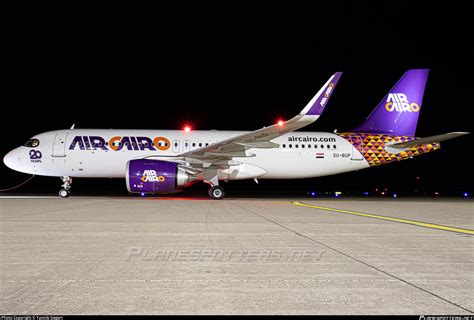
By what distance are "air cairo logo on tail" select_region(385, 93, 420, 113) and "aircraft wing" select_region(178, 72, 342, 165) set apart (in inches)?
279

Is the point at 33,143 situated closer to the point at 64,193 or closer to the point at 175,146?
the point at 64,193

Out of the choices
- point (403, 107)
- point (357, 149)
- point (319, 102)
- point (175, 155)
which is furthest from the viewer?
point (403, 107)

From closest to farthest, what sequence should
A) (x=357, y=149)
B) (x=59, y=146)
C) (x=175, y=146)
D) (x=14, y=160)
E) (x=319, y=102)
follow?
(x=319, y=102) → (x=59, y=146) → (x=14, y=160) → (x=175, y=146) → (x=357, y=149)

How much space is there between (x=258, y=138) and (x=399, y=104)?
9064 mm

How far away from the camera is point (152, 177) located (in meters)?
16.8

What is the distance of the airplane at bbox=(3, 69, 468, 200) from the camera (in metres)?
17.1

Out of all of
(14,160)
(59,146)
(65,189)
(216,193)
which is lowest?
(65,189)

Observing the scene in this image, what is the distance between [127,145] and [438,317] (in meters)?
17.4

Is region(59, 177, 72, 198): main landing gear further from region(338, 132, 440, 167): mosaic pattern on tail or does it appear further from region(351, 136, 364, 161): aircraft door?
region(351, 136, 364, 161): aircraft door

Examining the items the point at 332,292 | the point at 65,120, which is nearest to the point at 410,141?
the point at 332,292

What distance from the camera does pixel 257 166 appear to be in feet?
66.1

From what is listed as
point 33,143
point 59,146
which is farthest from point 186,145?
point 33,143

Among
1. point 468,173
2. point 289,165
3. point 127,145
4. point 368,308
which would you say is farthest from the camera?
point 468,173

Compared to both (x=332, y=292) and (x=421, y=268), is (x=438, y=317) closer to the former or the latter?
(x=332, y=292)
